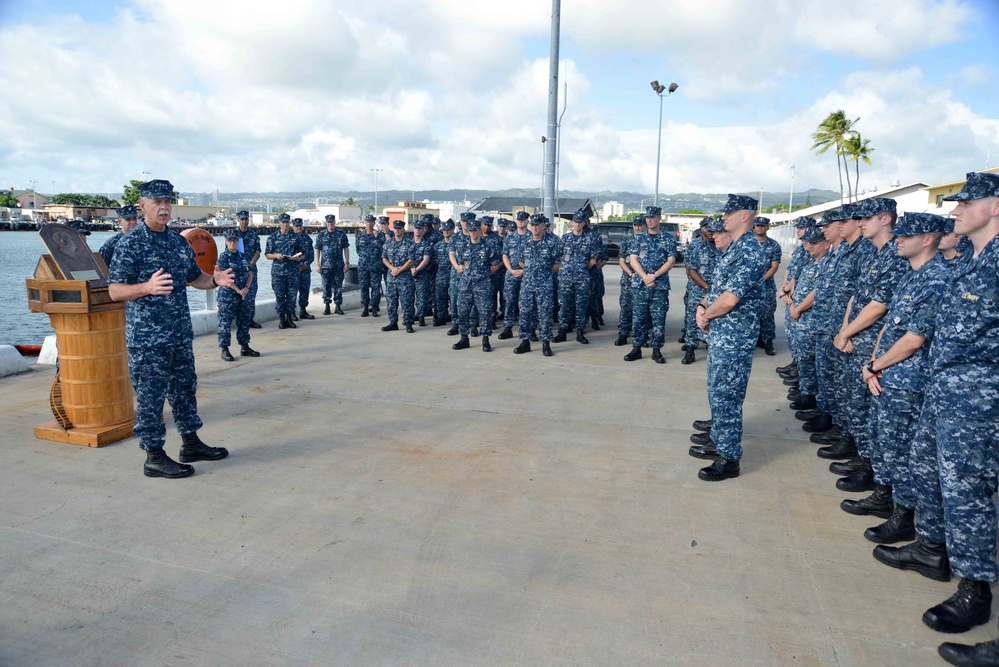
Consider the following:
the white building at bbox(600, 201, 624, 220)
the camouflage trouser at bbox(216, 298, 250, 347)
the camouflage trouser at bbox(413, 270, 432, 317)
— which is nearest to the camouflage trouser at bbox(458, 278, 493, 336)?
the camouflage trouser at bbox(413, 270, 432, 317)

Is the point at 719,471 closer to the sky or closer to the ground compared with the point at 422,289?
closer to the ground

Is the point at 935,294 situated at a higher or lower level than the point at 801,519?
higher

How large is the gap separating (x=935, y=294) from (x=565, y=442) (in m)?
2.64

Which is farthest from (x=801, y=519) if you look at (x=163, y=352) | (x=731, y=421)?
(x=163, y=352)

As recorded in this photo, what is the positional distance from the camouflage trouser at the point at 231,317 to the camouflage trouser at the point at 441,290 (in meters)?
3.43

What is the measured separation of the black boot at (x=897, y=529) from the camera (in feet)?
11.2

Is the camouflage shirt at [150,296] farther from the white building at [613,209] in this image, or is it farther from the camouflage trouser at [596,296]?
the white building at [613,209]

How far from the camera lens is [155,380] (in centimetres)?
414

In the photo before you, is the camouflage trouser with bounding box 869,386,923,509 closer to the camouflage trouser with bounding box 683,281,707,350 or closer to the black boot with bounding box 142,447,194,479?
the black boot with bounding box 142,447,194,479

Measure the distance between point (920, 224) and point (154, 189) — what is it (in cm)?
462

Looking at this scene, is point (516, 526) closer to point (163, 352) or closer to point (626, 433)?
point (626, 433)

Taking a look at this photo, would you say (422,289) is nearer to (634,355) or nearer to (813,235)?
(634,355)

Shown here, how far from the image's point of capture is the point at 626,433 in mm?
5152

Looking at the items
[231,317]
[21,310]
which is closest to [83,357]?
[231,317]
